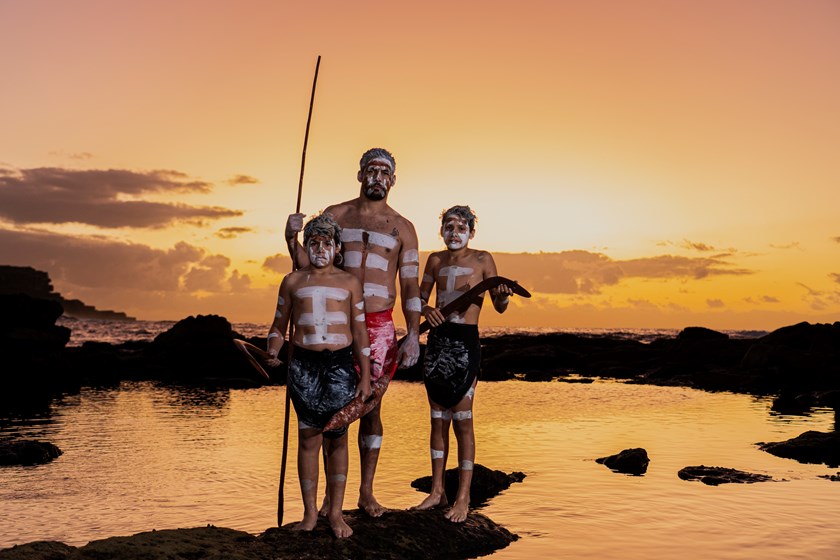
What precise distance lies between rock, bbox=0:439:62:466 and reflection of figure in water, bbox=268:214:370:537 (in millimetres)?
9270

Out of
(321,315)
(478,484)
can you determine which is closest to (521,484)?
(478,484)

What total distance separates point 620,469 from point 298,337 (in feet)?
27.2

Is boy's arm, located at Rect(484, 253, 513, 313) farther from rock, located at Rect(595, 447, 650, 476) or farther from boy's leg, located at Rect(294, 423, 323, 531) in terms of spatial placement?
rock, located at Rect(595, 447, 650, 476)

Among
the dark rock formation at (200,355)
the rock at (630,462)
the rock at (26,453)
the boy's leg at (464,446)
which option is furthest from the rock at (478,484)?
the dark rock formation at (200,355)

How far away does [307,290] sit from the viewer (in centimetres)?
736

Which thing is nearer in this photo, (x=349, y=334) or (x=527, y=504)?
(x=349, y=334)

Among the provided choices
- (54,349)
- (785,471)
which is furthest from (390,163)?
(54,349)

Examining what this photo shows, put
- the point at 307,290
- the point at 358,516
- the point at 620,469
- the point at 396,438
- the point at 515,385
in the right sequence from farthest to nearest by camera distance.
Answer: the point at 515,385 < the point at 396,438 < the point at 620,469 < the point at 358,516 < the point at 307,290

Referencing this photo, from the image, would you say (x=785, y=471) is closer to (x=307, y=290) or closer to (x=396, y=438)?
(x=396, y=438)

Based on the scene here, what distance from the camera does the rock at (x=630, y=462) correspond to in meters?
14.0

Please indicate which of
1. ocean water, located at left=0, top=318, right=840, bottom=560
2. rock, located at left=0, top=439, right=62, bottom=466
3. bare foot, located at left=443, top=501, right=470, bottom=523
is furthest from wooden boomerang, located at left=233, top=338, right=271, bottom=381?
rock, located at left=0, top=439, right=62, bottom=466

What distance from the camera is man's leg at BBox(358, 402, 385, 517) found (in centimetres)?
808

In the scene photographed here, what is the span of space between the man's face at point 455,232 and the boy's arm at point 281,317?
1835 mm

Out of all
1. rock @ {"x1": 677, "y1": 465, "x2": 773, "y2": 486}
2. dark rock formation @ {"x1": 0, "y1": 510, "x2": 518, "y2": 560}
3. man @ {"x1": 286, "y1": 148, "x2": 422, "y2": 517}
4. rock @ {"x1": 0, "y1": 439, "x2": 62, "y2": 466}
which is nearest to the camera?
dark rock formation @ {"x1": 0, "y1": 510, "x2": 518, "y2": 560}
